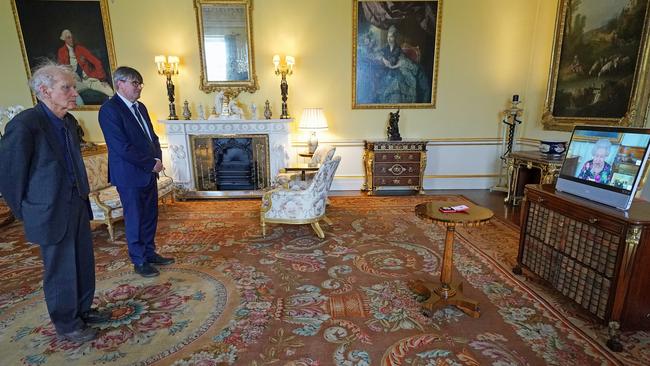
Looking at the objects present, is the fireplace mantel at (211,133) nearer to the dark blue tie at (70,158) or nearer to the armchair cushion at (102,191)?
the armchair cushion at (102,191)

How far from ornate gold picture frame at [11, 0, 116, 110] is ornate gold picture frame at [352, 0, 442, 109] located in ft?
14.3

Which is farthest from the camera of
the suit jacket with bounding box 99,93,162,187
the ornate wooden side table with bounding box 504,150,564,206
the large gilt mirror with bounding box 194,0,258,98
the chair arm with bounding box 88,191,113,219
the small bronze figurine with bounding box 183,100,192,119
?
the small bronze figurine with bounding box 183,100,192,119

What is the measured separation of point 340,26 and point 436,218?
463 centimetres

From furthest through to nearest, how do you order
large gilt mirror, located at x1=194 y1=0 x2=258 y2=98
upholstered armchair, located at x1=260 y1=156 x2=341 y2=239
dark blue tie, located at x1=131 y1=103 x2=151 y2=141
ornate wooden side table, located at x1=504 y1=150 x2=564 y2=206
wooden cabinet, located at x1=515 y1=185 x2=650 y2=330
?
large gilt mirror, located at x1=194 y1=0 x2=258 y2=98 < ornate wooden side table, located at x1=504 y1=150 x2=564 y2=206 < upholstered armchair, located at x1=260 y1=156 x2=341 y2=239 < dark blue tie, located at x1=131 y1=103 x2=151 y2=141 < wooden cabinet, located at x1=515 y1=185 x2=650 y2=330

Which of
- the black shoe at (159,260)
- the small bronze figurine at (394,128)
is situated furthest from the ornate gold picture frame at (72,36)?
the small bronze figurine at (394,128)

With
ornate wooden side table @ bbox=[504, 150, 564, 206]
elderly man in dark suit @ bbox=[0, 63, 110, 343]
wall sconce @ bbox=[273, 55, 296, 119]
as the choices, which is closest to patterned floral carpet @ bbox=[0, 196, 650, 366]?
elderly man in dark suit @ bbox=[0, 63, 110, 343]

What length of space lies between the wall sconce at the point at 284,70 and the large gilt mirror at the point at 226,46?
47cm

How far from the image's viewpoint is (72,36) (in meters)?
5.59

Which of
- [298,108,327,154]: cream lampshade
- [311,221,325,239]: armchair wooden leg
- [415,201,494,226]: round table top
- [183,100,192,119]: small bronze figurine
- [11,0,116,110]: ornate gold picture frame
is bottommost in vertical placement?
[311,221,325,239]: armchair wooden leg

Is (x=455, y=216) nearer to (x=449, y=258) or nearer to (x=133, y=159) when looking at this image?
→ (x=449, y=258)

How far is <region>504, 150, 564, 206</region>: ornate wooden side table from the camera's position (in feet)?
15.0

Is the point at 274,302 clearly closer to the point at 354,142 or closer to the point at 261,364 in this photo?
the point at 261,364

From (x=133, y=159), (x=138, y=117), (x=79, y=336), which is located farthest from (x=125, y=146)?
(x=79, y=336)

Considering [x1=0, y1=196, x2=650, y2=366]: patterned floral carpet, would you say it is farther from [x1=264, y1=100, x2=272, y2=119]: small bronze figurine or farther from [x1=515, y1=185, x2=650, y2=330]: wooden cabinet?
[x1=264, y1=100, x2=272, y2=119]: small bronze figurine
